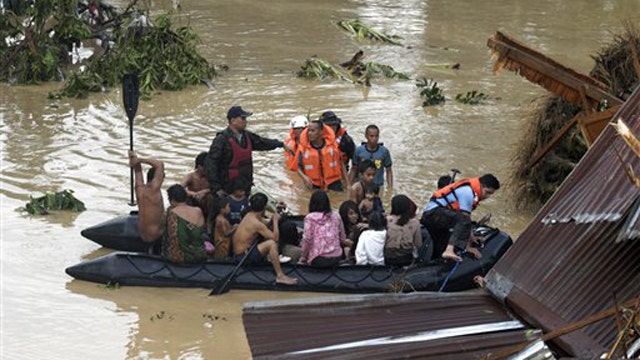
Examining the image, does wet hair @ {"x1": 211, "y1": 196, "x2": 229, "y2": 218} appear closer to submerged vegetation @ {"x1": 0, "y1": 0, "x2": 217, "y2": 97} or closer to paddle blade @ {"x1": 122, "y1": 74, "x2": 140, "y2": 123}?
paddle blade @ {"x1": 122, "y1": 74, "x2": 140, "y2": 123}

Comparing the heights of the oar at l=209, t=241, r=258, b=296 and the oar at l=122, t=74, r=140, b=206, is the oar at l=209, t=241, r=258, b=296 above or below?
below

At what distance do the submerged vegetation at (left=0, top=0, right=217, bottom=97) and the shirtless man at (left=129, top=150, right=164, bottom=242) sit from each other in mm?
8071

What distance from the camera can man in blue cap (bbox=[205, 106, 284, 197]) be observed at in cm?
1330

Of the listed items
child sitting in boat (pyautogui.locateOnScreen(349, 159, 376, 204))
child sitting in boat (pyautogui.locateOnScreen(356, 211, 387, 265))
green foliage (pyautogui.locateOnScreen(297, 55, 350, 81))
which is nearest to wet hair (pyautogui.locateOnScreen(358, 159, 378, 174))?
child sitting in boat (pyautogui.locateOnScreen(349, 159, 376, 204))

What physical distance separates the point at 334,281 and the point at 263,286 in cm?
74

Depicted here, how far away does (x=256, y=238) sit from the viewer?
1189cm

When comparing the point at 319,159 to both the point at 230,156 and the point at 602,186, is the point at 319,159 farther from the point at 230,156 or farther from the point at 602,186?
the point at 602,186

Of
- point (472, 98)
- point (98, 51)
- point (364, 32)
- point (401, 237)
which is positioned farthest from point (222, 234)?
point (364, 32)

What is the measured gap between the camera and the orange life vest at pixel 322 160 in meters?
15.1

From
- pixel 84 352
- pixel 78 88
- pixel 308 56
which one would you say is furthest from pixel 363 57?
pixel 84 352

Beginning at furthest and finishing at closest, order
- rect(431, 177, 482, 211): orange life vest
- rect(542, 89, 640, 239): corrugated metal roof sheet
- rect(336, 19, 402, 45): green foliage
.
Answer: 1. rect(336, 19, 402, 45): green foliage
2. rect(431, 177, 482, 211): orange life vest
3. rect(542, 89, 640, 239): corrugated metal roof sheet

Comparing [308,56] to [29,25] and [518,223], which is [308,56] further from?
[518,223]

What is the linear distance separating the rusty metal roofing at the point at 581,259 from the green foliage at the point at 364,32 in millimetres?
16863

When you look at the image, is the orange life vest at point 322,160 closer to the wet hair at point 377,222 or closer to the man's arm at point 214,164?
the man's arm at point 214,164
